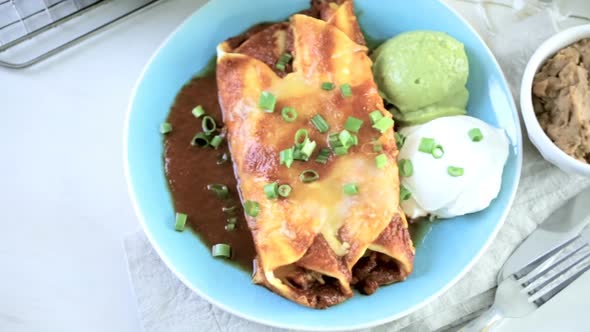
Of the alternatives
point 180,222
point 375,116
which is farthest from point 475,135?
point 180,222

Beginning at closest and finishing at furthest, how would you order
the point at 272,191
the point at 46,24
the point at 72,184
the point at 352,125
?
the point at 272,191, the point at 352,125, the point at 72,184, the point at 46,24

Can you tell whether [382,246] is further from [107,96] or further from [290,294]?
[107,96]

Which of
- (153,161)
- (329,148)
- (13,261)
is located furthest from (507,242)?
(13,261)

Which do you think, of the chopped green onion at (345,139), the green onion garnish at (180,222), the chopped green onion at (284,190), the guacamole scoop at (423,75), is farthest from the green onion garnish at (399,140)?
the green onion garnish at (180,222)

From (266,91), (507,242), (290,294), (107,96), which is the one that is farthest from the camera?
(107,96)

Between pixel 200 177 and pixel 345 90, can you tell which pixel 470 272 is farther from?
pixel 200 177
